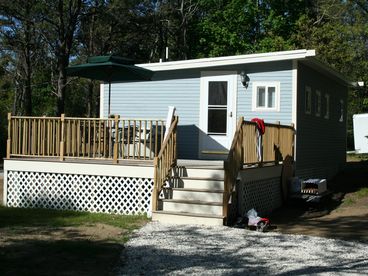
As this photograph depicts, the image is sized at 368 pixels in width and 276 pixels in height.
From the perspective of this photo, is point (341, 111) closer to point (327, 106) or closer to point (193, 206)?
point (327, 106)

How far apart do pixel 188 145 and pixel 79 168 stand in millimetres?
4292

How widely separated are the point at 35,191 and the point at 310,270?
6.60 meters

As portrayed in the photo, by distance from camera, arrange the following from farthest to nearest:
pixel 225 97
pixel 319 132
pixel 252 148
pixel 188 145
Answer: pixel 319 132
pixel 188 145
pixel 225 97
pixel 252 148

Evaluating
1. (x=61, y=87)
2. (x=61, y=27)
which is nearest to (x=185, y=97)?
(x=61, y=87)

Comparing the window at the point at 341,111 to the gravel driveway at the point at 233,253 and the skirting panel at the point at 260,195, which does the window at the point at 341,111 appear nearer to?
the skirting panel at the point at 260,195

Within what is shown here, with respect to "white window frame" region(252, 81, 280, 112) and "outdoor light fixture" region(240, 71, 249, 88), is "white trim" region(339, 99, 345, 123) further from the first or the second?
"outdoor light fixture" region(240, 71, 249, 88)

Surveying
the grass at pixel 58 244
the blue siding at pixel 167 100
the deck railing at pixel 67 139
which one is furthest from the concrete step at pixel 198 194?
the blue siding at pixel 167 100

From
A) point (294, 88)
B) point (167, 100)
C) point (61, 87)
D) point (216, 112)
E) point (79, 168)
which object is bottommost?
point (79, 168)

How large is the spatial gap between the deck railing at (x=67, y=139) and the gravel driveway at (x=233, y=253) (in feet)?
7.86

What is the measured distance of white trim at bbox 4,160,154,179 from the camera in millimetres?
10008

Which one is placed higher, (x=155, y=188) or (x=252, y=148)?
(x=252, y=148)

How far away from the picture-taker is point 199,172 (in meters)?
9.83

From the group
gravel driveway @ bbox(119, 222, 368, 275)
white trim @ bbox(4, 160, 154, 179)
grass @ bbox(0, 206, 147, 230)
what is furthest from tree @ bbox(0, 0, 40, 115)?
gravel driveway @ bbox(119, 222, 368, 275)

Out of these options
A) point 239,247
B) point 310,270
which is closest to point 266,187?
point 239,247
